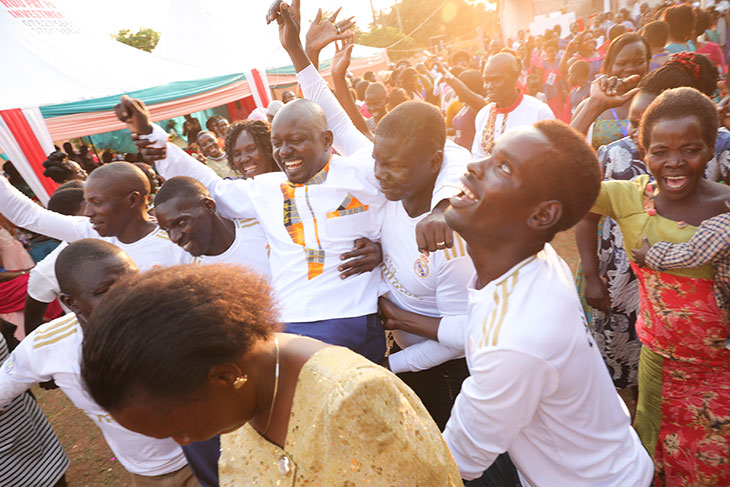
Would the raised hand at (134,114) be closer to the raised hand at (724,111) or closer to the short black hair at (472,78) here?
the raised hand at (724,111)

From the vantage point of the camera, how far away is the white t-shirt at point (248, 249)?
2566 mm

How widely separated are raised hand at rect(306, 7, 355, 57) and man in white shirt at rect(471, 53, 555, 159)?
64.3 inches

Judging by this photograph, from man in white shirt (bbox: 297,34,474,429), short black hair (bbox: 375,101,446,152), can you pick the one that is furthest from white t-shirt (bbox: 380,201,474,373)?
short black hair (bbox: 375,101,446,152)

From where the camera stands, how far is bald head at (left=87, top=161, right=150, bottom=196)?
2.62 meters

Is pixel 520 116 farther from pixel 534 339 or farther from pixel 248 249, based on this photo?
pixel 534 339

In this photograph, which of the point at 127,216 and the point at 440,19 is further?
the point at 440,19

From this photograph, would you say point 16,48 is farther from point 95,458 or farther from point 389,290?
point 389,290

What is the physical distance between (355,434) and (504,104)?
3728 millimetres

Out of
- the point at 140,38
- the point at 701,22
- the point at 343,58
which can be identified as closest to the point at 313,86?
the point at 343,58

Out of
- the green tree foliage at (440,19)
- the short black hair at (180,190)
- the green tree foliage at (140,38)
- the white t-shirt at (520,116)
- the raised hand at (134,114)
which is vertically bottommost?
the white t-shirt at (520,116)

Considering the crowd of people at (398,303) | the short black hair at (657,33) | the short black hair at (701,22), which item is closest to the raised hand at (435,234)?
the crowd of people at (398,303)

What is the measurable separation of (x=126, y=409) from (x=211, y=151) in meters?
5.49

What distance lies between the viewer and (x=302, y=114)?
236 centimetres

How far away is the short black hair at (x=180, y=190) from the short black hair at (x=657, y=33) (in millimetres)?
5108
